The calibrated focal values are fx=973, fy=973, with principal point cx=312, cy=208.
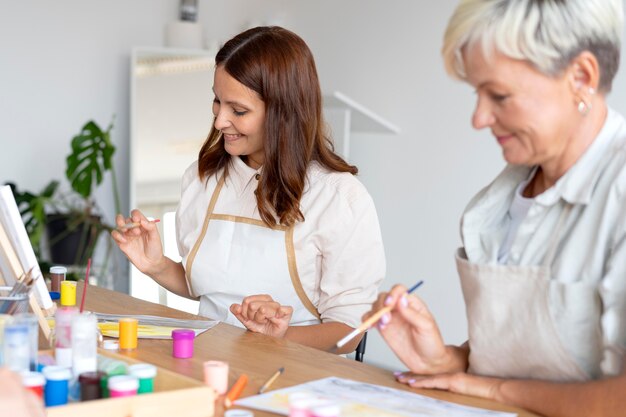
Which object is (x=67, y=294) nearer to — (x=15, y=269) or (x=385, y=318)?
(x=15, y=269)

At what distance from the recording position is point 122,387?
1572 millimetres

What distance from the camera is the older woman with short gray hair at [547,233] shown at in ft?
5.45

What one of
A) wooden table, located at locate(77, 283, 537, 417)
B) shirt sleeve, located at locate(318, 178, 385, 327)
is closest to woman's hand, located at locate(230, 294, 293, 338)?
wooden table, located at locate(77, 283, 537, 417)

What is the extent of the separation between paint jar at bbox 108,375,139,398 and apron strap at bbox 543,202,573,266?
2.53ft

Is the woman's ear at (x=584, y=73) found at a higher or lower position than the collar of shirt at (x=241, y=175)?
higher

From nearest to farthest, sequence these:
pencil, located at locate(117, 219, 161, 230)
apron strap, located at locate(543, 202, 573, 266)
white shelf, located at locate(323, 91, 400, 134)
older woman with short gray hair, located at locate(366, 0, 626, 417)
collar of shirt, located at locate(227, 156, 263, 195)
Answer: older woman with short gray hair, located at locate(366, 0, 626, 417)
apron strap, located at locate(543, 202, 573, 266)
pencil, located at locate(117, 219, 161, 230)
collar of shirt, located at locate(227, 156, 263, 195)
white shelf, located at locate(323, 91, 400, 134)

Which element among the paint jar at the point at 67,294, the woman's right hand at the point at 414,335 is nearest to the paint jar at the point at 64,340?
the woman's right hand at the point at 414,335

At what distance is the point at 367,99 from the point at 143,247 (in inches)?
127

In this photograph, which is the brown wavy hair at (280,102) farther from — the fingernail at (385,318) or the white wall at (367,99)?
the white wall at (367,99)

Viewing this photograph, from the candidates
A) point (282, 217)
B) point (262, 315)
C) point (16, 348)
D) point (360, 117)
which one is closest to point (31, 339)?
point (16, 348)

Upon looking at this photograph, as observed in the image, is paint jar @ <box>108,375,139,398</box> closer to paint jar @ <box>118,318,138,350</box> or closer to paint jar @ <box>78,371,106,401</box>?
paint jar @ <box>78,371,106,401</box>

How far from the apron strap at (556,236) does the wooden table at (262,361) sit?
0.93 feet

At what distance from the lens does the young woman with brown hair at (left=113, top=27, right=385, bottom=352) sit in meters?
2.73

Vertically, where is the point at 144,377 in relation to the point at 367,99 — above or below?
below
